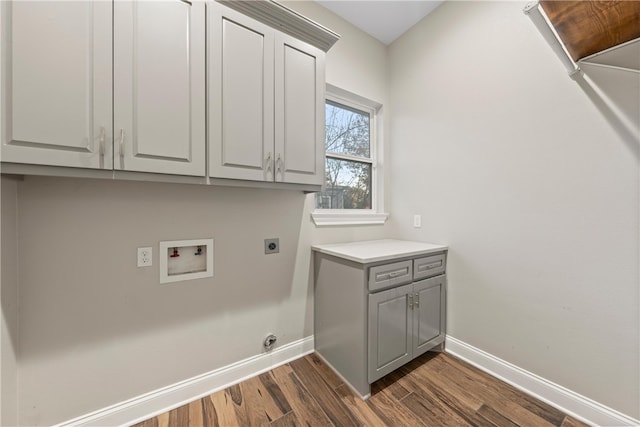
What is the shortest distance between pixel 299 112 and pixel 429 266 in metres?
1.50

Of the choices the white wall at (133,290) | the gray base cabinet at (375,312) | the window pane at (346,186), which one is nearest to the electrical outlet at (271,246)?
the white wall at (133,290)

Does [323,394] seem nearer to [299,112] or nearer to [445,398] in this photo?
[445,398]

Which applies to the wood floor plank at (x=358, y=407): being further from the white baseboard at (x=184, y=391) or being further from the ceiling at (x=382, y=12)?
the ceiling at (x=382, y=12)

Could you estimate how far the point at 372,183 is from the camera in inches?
99.3

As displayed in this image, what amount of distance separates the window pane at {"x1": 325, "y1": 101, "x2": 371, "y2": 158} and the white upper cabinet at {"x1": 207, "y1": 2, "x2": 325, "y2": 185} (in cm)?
64

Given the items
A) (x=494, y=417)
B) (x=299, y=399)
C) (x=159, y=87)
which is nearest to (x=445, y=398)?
(x=494, y=417)

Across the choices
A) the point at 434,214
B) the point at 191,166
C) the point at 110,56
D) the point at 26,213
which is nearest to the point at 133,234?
the point at 26,213

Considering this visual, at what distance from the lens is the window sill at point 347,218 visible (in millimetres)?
2002

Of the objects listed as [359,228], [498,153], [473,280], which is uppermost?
[498,153]

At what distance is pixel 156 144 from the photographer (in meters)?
1.12

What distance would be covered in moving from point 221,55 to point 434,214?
1976 mm

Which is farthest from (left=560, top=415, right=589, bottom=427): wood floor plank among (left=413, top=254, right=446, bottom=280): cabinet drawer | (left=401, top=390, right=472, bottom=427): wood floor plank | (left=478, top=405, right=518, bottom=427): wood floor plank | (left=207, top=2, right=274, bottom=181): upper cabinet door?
(left=207, top=2, right=274, bottom=181): upper cabinet door

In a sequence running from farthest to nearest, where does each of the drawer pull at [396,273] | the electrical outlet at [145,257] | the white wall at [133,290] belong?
the drawer pull at [396,273]
the electrical outlet at [145,257]
the white wall at [133,290]

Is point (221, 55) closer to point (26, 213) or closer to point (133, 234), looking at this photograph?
point (133, 234)
